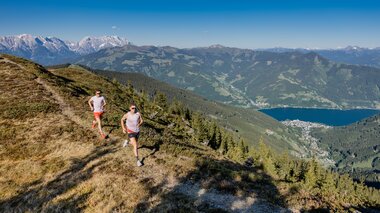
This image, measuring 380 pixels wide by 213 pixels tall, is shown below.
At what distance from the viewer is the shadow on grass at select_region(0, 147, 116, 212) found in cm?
2170

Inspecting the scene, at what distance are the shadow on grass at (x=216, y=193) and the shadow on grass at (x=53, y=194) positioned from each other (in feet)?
A: 16.8

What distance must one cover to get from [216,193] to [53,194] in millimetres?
12112

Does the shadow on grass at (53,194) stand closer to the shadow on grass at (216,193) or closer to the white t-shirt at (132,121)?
the white t-shirt at (132,121)

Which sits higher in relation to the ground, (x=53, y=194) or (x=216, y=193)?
(x=216, y=193)

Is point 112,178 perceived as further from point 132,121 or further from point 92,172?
point 132,121

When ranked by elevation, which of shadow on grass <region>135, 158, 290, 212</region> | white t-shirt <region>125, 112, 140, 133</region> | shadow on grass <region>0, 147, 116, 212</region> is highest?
white t-shirt <region>125, 112, 140, 133</region>

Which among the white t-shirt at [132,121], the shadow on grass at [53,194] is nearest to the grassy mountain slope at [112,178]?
the shadow on grass at [53,194]

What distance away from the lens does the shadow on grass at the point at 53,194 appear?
71.2ft

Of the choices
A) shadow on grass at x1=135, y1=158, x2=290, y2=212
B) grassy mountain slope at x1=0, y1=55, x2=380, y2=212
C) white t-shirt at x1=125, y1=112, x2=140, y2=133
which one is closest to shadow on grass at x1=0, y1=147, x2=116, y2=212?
grassy mountain slope at x1=0, y1=55, x2=380, y2=212

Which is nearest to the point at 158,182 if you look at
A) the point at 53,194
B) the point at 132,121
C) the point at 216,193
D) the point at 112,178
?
the point at 112,178

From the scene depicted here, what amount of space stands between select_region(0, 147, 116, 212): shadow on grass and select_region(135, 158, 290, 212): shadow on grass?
5131 millimetres

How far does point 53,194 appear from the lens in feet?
76.1

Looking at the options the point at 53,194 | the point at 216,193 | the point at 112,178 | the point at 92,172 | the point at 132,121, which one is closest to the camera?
the point at 53,194

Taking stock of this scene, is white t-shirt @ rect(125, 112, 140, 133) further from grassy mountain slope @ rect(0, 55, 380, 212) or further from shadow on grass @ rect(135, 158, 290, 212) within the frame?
shadow on grass @ rect(135, 158, 290, 212)
